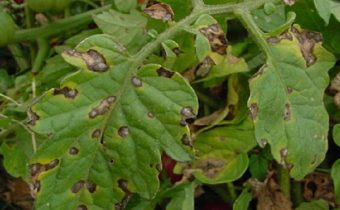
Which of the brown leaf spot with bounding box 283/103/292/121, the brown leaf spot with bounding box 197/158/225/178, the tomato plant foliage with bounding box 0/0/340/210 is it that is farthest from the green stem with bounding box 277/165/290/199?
the brown leaf spot with bounding box 283/103/292/121

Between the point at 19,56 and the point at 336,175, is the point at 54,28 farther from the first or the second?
the point at 336,175

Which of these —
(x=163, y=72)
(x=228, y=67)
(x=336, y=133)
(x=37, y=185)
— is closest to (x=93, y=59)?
Answer: (x=163, y=72)

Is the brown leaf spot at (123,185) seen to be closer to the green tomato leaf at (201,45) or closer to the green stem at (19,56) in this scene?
the green tomato leaf at (201,45)

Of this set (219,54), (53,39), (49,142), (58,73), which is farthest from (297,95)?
(53,39)

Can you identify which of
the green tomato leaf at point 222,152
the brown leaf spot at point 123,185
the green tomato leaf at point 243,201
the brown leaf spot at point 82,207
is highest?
the brown leaf spot at point 123,185

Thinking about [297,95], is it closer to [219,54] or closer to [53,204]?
[219,54]

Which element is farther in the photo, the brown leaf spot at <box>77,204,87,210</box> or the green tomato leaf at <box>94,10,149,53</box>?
the green tomato leaf at <box>94,10,149,53</box>

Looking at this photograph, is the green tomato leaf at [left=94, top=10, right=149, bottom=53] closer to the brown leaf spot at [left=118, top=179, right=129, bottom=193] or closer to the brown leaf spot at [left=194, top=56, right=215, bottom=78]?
the brown leaf spot at [left=194, top=56, right=215, bottom=78]

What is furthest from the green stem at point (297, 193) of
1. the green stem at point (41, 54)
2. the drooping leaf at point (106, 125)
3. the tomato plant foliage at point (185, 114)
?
the green stem at point (41, 54)
